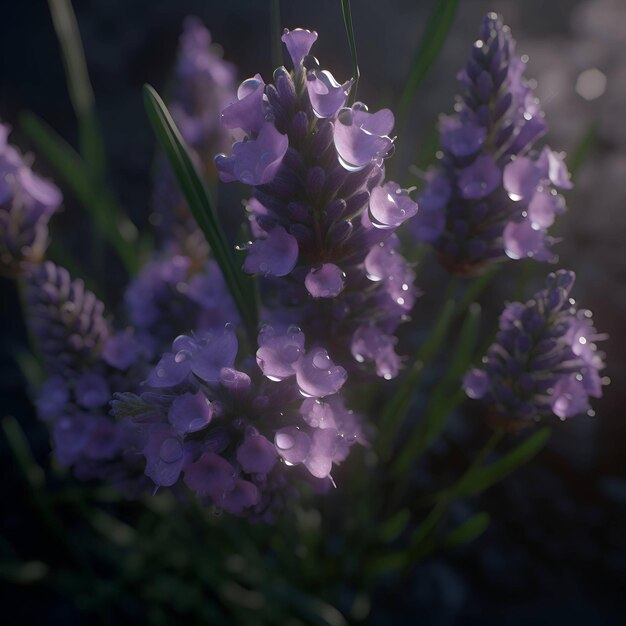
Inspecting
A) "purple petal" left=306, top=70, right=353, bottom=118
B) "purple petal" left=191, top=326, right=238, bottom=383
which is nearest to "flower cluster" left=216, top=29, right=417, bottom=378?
"purple petal" left=306, top=70, right=353, bottom=118

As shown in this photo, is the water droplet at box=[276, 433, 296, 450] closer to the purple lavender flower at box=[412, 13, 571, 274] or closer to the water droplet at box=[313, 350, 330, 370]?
the water droplet at box=[313, 350, 330, 370]

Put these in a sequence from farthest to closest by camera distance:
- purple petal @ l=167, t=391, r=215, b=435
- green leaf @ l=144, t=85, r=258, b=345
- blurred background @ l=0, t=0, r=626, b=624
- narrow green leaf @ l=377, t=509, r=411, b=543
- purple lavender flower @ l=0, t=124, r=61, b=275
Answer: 1. blurred background @ l=0, t=0, r=626, b=624
2. narrow green leaf @ l=377, t=509, r=411, b=543
3. purple lavender flower @ l=0, t=124, r=61, b=275
4. green leaf @ l=144, t=85, r=258, b=345
5. purple petal @ l=167, t=391, r=215, b=435

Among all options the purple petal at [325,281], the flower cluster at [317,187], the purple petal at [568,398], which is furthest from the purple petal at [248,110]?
the purple petal at [568,398]

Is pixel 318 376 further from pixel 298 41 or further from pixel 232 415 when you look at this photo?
pixel 298 41

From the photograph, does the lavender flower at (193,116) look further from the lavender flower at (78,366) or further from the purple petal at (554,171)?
the purple petal at (554,171)

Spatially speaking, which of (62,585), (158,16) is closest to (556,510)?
(62,585)
